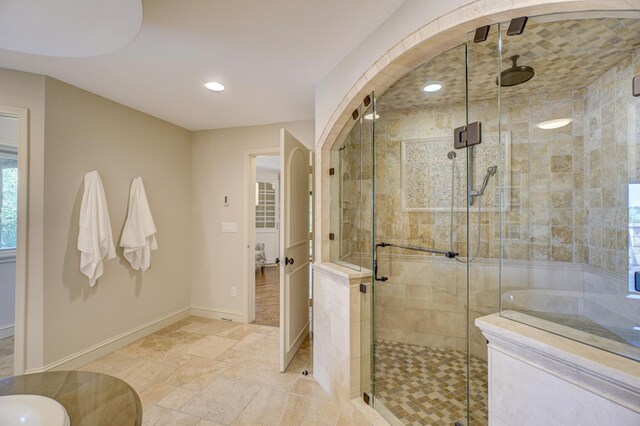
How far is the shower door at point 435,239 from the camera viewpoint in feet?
5.24

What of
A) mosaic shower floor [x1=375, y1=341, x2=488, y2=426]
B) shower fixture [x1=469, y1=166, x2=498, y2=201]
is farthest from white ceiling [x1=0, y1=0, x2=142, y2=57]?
mosaic shower floor [x1=375, y1=341, x2=488, y2=426]

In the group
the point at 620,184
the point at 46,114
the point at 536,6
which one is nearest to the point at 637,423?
the point at 620,184

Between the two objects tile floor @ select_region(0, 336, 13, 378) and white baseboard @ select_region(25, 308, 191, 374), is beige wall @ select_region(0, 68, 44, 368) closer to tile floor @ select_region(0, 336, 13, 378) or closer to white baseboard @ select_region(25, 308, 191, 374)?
white baseboard @ select_region(25, 308, 191, 374)

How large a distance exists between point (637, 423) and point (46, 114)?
358cm

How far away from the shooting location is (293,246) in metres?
2.48

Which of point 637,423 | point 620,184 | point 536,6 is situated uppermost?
point 536,6

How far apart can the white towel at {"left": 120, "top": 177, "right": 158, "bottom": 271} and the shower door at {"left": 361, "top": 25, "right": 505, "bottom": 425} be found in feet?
7.75

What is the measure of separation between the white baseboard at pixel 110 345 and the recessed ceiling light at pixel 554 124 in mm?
4013

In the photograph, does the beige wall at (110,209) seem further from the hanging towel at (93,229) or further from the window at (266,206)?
the window at (266,206)

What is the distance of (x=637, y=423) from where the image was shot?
679mm

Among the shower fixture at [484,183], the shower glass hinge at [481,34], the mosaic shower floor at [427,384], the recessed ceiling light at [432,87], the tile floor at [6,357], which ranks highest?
the recessed ceiling light at [432,87]

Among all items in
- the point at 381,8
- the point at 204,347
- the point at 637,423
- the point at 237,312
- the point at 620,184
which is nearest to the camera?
the point at 637,423

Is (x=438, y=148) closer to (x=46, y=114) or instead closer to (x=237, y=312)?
(x=237, y=312)

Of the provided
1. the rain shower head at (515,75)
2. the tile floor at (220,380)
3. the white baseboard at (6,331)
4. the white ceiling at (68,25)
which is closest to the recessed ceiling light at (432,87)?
the rain shower head at (515,75)
